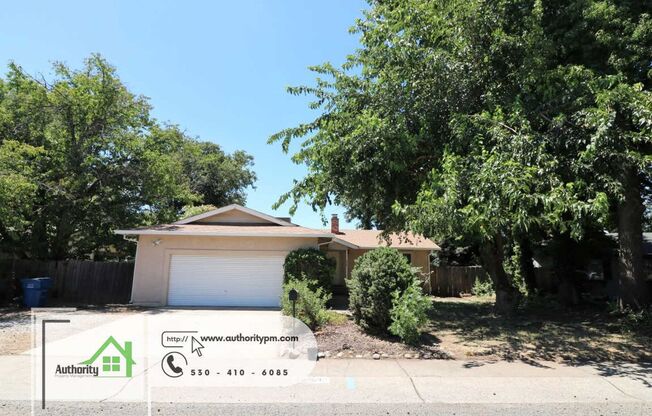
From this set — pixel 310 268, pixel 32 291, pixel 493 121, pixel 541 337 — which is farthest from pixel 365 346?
pixel 32 291

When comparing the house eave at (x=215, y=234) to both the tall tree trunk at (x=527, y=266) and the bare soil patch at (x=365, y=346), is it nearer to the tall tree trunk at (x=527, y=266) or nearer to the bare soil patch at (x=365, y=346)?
the bare soil patch at (x=365, y=346)

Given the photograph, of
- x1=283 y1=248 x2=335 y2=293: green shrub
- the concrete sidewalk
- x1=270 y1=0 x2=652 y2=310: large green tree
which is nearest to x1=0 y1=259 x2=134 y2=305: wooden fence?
x1=283 y1=248 x2=335 y2=293: green shrub

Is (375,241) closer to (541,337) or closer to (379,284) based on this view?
(541,337)

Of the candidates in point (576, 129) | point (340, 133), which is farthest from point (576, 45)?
point (340, 133)

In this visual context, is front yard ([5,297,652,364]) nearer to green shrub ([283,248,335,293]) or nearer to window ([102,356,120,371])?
window ([102,356,120,371])

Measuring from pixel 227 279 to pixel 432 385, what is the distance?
10.6 meters

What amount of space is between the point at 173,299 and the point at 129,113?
8.97m

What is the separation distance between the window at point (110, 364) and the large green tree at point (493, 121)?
5.95 meters

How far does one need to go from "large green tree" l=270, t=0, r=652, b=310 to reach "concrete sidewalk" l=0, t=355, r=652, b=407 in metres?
2.33

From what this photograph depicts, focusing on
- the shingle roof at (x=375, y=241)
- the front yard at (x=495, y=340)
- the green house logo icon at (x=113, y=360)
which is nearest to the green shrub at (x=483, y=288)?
the shingle roof at (x=375, y=241)

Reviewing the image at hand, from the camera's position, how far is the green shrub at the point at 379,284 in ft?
28.6

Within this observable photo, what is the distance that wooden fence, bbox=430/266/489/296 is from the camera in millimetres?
22547

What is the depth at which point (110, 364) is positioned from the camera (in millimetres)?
6699

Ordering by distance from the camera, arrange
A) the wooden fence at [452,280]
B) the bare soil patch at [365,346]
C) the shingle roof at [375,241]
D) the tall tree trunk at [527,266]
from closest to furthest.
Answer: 1. the bare soil patch at [365,346]
2. the tall tree trunk at [527,266]
3. the shingle roof at [375,241]
4. the wooden fence at [452,280]
